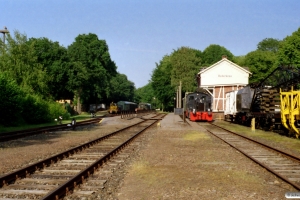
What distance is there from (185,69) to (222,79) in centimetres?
1774

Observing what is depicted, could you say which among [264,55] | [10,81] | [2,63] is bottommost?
[10,81]

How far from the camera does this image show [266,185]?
784 centimetres

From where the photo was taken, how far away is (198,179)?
27.4 feet

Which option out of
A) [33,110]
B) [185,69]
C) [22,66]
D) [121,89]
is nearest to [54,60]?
[22,66]

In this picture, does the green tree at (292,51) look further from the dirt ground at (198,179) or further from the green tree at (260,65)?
the dirt ground at (198,179)

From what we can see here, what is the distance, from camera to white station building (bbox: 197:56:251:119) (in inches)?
2108

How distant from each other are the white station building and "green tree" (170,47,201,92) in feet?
51.1

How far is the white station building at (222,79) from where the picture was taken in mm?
53531

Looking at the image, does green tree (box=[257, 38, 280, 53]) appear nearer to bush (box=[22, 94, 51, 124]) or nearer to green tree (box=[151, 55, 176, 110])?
green tree (box=[151, 55, 176, 110])

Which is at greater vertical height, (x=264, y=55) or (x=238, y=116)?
(x=264, y=55)

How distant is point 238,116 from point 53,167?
27701mm

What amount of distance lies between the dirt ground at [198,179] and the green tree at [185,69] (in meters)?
60.5

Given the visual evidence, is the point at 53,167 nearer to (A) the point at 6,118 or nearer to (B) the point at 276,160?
(B) the point at 276,160

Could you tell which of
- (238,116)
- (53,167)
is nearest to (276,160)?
(53,167)
